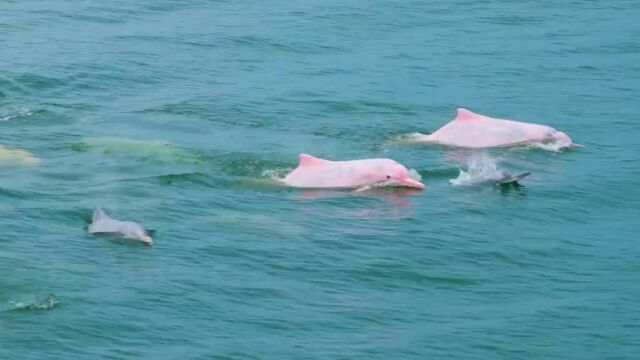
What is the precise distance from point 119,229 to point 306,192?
536 centimetres

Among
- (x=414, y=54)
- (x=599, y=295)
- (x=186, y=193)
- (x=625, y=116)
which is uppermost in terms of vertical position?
(x=414, y=54)

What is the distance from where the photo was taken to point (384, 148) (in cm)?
4272

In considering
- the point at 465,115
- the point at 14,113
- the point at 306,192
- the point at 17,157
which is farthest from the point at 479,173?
the point at 14,113

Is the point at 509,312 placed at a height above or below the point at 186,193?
below

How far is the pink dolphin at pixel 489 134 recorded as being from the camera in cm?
4247

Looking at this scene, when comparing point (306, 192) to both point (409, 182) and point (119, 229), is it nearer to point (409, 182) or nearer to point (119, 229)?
point (409, 182)

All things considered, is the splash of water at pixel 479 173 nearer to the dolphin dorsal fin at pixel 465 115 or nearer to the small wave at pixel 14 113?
the dolphin dorsal fin at pixel 465 115

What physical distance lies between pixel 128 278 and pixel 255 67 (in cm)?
2165

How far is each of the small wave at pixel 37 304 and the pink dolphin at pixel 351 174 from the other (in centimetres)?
890

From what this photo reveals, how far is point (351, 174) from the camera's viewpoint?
38781mm

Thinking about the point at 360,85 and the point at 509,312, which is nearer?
the point at 509,312

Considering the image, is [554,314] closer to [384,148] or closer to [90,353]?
[90,353]

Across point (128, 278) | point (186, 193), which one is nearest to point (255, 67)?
point (186, 193)

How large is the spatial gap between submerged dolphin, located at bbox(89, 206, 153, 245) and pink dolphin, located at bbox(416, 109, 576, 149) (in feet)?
33.7
